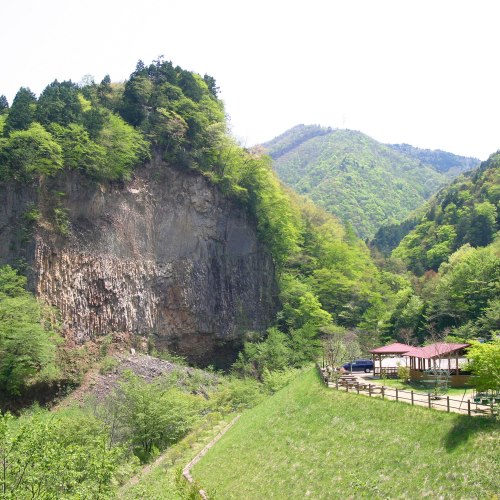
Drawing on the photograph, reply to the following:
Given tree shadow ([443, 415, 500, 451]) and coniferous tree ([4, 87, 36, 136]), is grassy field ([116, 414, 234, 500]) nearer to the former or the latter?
tree shadow ([443, 415, 500, 451])

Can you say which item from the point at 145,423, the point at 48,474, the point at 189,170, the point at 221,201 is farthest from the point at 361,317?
the point at 48,474

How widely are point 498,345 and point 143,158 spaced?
126 ft

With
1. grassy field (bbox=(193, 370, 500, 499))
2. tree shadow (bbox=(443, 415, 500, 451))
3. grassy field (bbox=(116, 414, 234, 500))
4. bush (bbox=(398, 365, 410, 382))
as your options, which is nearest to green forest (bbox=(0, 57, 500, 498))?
grassy field (bbox=(116, 414, 234, 500))

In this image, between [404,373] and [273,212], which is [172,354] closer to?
[273,212]

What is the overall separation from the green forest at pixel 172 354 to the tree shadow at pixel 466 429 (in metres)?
9.95

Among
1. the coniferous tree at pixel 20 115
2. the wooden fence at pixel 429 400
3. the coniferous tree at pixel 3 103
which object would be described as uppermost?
the coniferous tree at pixel 3 103

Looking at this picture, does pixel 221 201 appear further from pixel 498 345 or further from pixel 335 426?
pixel 498 345

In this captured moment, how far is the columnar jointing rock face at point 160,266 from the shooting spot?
47312 mm

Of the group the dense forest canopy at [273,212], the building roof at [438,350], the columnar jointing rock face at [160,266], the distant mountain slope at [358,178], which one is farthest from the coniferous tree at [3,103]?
the distant mountain slope at [358,178]

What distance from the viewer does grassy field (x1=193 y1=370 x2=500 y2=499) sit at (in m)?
17.9

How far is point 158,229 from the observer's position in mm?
54188

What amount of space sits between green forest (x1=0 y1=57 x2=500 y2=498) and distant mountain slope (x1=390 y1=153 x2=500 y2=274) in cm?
27

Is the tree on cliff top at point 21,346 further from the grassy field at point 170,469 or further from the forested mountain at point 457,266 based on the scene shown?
the forested mountain at point 457,266

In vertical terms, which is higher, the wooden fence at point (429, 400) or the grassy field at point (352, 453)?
the wooden fence at point (429, 400)
